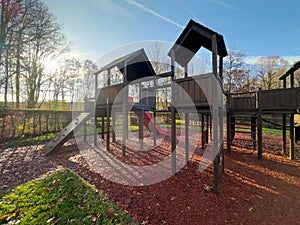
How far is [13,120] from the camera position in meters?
9.58

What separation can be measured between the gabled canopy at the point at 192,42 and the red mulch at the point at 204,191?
13.0 ft

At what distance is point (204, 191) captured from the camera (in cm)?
379

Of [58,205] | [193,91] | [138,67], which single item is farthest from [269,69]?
[58,205]

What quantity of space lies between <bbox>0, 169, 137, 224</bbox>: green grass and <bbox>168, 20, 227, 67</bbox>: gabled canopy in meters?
4.80

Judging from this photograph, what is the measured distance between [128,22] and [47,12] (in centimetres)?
1119

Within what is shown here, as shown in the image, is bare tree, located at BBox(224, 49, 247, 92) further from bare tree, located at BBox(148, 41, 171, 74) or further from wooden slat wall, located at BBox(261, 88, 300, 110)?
wooden slat wall, located at BBox(261, 88, 300, 110)

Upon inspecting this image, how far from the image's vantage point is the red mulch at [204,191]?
2877 millimetres

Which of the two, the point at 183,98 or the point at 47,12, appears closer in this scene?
the point at 183,98

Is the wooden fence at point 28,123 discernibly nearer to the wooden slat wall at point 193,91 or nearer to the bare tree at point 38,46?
the bare tree at point 38,46

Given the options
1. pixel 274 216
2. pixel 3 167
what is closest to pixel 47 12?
pixel 3 167

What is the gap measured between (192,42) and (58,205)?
588 centimetres

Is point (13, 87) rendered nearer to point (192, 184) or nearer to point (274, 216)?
point (192, 184)

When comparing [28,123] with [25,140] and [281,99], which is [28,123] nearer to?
[25,140]

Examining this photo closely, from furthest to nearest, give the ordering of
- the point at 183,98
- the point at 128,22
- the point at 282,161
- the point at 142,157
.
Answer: the point at 128,22, the point at 142,157, the point at 282,161, the point at 183,98
